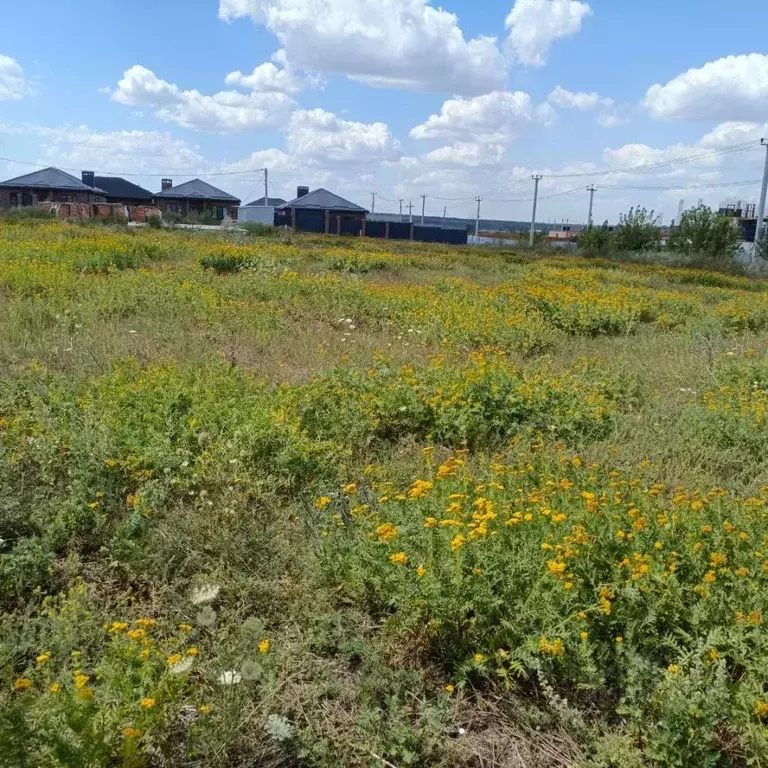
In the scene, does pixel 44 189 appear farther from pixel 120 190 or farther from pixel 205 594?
pixel 205 594

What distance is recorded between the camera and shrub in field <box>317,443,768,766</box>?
2.34 meters

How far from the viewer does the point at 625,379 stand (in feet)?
22.4

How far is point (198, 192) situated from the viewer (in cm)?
5766

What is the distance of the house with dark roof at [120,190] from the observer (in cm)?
5541

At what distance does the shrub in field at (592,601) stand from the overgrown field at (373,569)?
0.5 inches

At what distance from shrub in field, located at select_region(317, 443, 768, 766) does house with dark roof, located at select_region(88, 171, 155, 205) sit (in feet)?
191

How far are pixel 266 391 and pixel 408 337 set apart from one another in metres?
3.42

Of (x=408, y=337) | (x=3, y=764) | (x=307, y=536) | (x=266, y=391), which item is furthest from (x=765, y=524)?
(x=408, y=337)

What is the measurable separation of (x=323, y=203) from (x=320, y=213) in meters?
1.07

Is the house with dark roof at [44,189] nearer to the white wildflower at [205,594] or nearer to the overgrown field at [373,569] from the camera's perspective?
the overgrown field at [373,569]

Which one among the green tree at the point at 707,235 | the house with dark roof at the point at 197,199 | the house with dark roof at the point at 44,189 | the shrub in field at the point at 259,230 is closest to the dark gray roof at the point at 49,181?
the house with dark roof at the point at 44,189

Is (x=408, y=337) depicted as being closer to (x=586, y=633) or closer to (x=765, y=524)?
(x=765, y=524)

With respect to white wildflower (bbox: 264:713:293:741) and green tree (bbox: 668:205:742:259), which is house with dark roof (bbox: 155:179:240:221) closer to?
→ green tree (bbox: 668:205:742:259)

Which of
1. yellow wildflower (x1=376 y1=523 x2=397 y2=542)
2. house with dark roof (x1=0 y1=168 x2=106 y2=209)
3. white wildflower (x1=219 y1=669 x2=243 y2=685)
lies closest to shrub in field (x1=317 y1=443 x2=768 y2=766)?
yellow wildflower (x1=376 y1=523 x2=397 y2=542)
